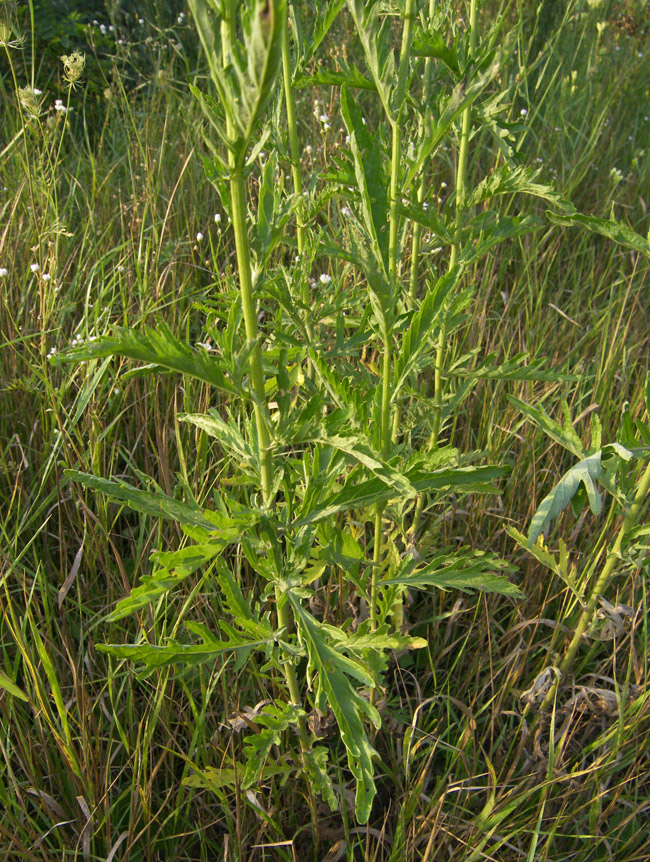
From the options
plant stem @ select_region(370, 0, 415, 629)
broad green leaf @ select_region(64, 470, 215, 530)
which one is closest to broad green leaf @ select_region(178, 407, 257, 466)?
broad green leaf @ select_region(64, 470, 215, 530)

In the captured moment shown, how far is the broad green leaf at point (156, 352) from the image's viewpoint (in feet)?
3.02

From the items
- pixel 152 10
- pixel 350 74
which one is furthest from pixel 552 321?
pixel 152 10

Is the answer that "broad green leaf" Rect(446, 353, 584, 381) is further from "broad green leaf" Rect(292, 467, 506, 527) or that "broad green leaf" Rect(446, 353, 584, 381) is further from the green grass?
"broad green leaf" Rect(292, 467, 506, 527)

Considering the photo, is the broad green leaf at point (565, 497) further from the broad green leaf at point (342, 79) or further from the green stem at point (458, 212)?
the broad green leaf at point (342, 79)

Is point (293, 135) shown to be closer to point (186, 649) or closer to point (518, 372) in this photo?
point (518, 372)

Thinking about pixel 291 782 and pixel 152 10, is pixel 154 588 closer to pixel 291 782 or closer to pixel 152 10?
pixel 291 782

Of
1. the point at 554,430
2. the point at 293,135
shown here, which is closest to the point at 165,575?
the point at 554,430

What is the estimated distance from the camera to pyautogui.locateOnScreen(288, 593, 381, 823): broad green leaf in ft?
3.48

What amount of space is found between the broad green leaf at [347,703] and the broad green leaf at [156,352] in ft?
1.38

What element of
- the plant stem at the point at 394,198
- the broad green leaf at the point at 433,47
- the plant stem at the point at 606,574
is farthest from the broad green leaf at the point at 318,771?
the broad green leaf at the point at 433,47

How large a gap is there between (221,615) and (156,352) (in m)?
1.01

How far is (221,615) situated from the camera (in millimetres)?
1771

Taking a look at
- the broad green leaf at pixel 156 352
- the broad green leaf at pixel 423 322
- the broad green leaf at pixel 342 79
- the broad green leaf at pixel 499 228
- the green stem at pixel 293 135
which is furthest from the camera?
the broad green leaf at pixel 499 228

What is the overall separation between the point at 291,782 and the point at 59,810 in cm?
51
